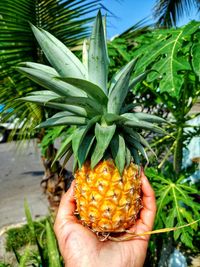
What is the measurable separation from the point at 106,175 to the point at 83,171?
111mm

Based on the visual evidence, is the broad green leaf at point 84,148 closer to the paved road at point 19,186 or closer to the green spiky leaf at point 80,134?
the green spiky leaf at point 80,134

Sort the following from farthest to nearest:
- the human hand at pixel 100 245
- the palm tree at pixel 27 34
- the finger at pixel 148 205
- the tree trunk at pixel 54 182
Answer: the tree trunk at pixel 54 182 → the palm tree at pixel 27 34 → the finger at pixel 148 205 → the human hand at pixel 100 245

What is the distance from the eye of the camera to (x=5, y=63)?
288cm

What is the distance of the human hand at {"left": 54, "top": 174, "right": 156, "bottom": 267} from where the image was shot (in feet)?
5.17

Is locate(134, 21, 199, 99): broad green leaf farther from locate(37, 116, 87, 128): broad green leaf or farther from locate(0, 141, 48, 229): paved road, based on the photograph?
locate(0, 141, 48, 229): paved road

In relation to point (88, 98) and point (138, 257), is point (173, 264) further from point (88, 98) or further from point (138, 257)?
point (88, 98)

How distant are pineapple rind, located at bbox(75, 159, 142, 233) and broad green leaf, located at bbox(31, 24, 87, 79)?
392 millimetres

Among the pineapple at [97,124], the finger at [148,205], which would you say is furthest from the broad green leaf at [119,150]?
the finger at [148,205]

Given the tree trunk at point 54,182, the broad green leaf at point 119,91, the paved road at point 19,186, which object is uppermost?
the broad green leaf at point 119,91

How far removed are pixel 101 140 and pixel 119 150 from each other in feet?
0.31

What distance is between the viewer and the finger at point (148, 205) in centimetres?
169

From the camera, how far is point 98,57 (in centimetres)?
135

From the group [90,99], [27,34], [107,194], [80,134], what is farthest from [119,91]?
[27,34]

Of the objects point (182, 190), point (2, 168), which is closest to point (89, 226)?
point (182, 190)
